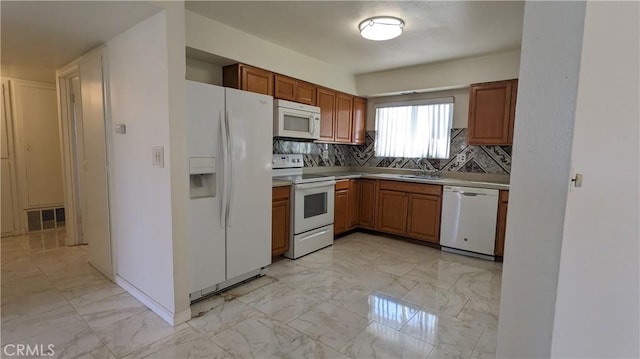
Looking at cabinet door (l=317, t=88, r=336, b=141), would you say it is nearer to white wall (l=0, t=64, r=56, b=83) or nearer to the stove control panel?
the stove control panel

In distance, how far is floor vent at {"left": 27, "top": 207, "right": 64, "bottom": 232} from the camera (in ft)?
13.9

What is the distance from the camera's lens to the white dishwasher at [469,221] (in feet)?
11.3

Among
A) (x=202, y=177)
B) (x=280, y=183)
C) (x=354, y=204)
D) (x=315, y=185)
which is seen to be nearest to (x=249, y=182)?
(x=202, y=177)

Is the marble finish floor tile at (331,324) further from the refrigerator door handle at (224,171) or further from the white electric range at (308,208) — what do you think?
the white electric range at (308,208)

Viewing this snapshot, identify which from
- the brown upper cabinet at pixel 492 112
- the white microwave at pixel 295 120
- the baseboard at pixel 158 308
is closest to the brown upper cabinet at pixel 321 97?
the white microwave at pixel 295 120

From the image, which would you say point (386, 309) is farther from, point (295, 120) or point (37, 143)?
point (37, 143)

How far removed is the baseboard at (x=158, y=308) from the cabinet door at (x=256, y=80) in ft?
6.59

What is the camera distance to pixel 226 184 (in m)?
2.48

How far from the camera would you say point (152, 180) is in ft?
7.07

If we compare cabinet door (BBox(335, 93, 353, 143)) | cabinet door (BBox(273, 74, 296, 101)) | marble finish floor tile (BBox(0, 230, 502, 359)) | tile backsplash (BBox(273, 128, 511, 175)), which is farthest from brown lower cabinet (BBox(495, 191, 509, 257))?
cabinet door (BBox(273, 74, 296, 101))

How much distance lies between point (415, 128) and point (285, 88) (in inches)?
79.3

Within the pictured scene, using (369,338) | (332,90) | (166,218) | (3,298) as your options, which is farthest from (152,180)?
(332,90)

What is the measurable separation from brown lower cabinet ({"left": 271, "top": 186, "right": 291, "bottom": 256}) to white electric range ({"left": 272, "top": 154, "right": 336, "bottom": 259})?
0.05 meters

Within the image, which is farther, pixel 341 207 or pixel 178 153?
pixel 341 207
